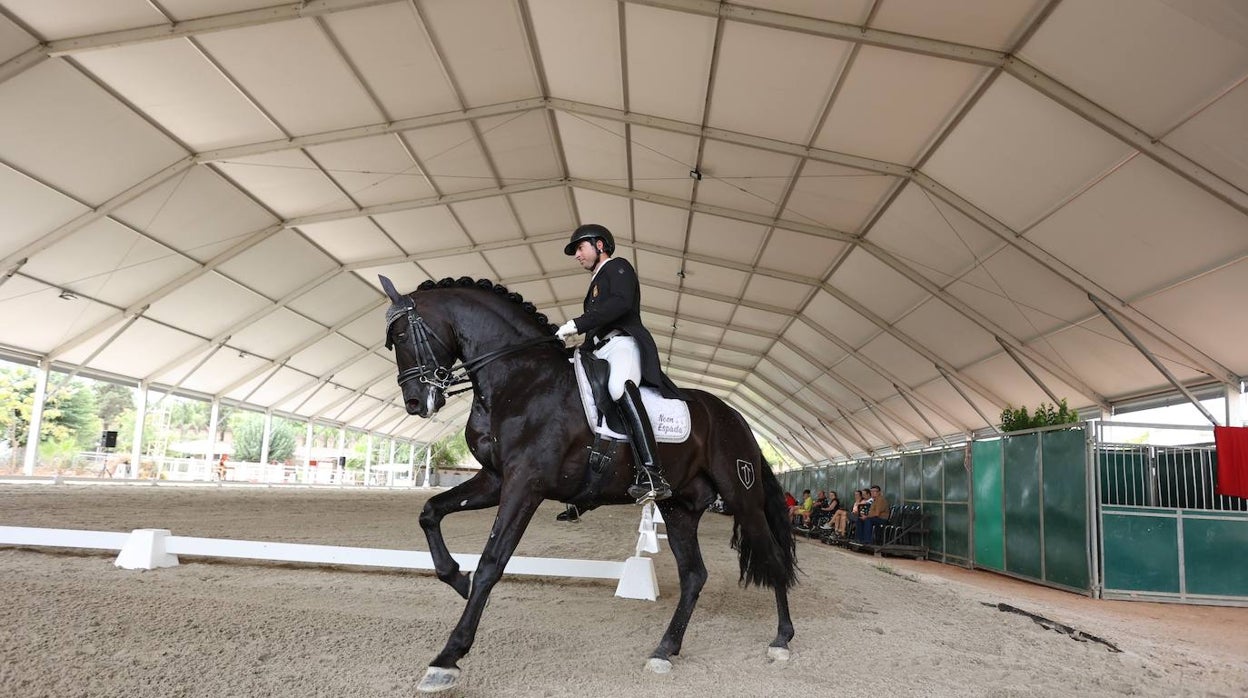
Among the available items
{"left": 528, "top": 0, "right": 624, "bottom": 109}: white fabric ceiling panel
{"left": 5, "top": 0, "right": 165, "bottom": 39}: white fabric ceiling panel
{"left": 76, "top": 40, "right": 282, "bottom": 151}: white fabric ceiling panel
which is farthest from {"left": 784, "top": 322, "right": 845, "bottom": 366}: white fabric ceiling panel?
{"left": 5, "top": 0, "right": 165, "bottom": 39}: white fabric ceiling panel

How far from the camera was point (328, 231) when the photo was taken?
1969cm

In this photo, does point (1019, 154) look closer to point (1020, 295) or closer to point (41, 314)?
point (1020, 295)

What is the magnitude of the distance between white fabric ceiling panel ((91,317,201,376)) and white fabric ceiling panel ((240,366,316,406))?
4840 mm

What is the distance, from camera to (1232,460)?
8.88 m

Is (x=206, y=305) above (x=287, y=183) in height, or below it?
below

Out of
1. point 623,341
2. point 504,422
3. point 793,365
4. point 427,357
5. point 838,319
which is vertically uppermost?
point 838,319

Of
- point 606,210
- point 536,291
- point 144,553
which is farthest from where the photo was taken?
point 536,291

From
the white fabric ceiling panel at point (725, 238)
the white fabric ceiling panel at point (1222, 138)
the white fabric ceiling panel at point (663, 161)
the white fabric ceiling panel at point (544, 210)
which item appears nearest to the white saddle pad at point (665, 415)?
the white fabric ceiling panel at point (1222, 138)

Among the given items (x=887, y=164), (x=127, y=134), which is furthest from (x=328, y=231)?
(x=887, y=164)

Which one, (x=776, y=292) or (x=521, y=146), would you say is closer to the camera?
(x=521, y=146)

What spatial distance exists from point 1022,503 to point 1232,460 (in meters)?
2.83

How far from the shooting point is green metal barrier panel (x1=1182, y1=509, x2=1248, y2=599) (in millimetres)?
8938

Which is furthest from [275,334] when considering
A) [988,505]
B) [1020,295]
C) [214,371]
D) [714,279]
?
[1020,295]

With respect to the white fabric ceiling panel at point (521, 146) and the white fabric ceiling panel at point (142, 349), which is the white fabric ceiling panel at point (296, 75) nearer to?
the white fabric ceiling panel at point (521, 146)
